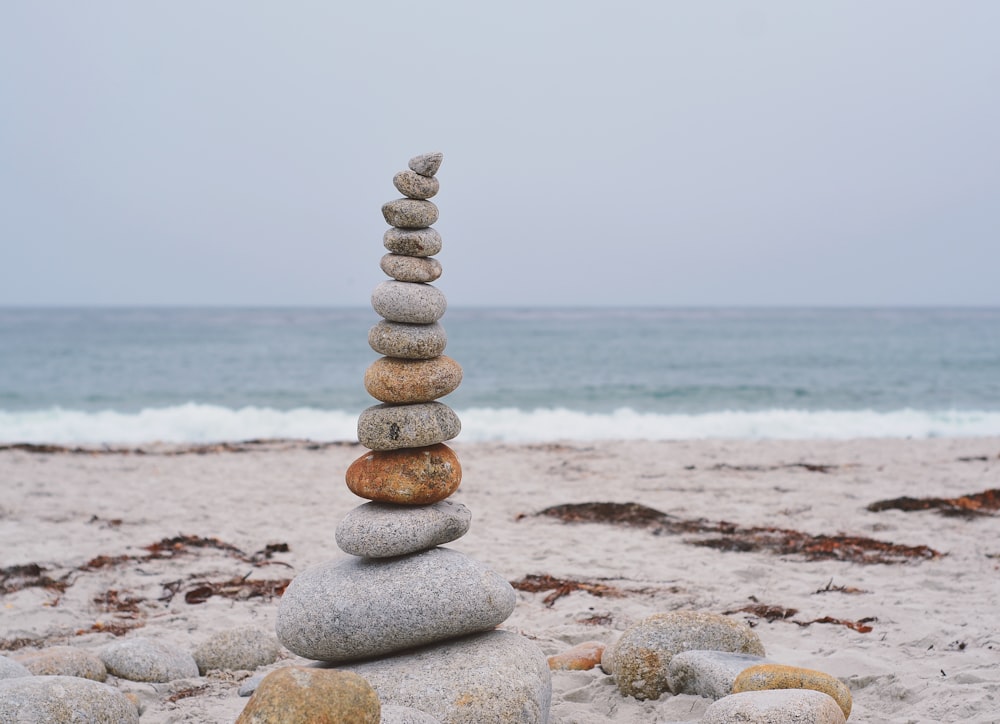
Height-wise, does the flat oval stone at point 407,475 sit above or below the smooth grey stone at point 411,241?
below

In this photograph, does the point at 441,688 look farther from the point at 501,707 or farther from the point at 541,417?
the point at 541,417

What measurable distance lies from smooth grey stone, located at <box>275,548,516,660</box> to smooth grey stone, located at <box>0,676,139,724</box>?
950mm

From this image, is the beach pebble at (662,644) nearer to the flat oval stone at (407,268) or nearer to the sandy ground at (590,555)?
the sandy ground at (590,555)

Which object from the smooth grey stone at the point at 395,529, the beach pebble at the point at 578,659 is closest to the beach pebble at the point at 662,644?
the beach pebble at the point at 578,659

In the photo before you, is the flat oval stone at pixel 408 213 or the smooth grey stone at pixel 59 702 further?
the flat oval stone at pixel 408 213

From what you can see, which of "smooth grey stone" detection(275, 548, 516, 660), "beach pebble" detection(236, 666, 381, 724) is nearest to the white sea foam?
"smooth grey stone" detection(275, 548, 516, 660)

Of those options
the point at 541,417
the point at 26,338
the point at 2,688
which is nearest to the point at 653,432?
the point at 541,417

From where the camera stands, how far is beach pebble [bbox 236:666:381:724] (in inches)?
136

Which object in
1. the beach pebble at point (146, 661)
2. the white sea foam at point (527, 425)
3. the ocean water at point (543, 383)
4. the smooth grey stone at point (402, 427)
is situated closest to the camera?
the smooth grey stone at point (402, 427)

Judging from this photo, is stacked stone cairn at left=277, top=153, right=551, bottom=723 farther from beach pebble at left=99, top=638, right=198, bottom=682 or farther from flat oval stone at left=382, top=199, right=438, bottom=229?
beach pebble at left=99, top=638, right=198, bottom=682

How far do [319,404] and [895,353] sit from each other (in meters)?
31.9

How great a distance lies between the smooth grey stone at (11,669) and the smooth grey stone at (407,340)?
284 centimetres

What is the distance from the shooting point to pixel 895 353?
4438 cm

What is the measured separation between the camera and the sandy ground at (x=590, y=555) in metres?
5.44
